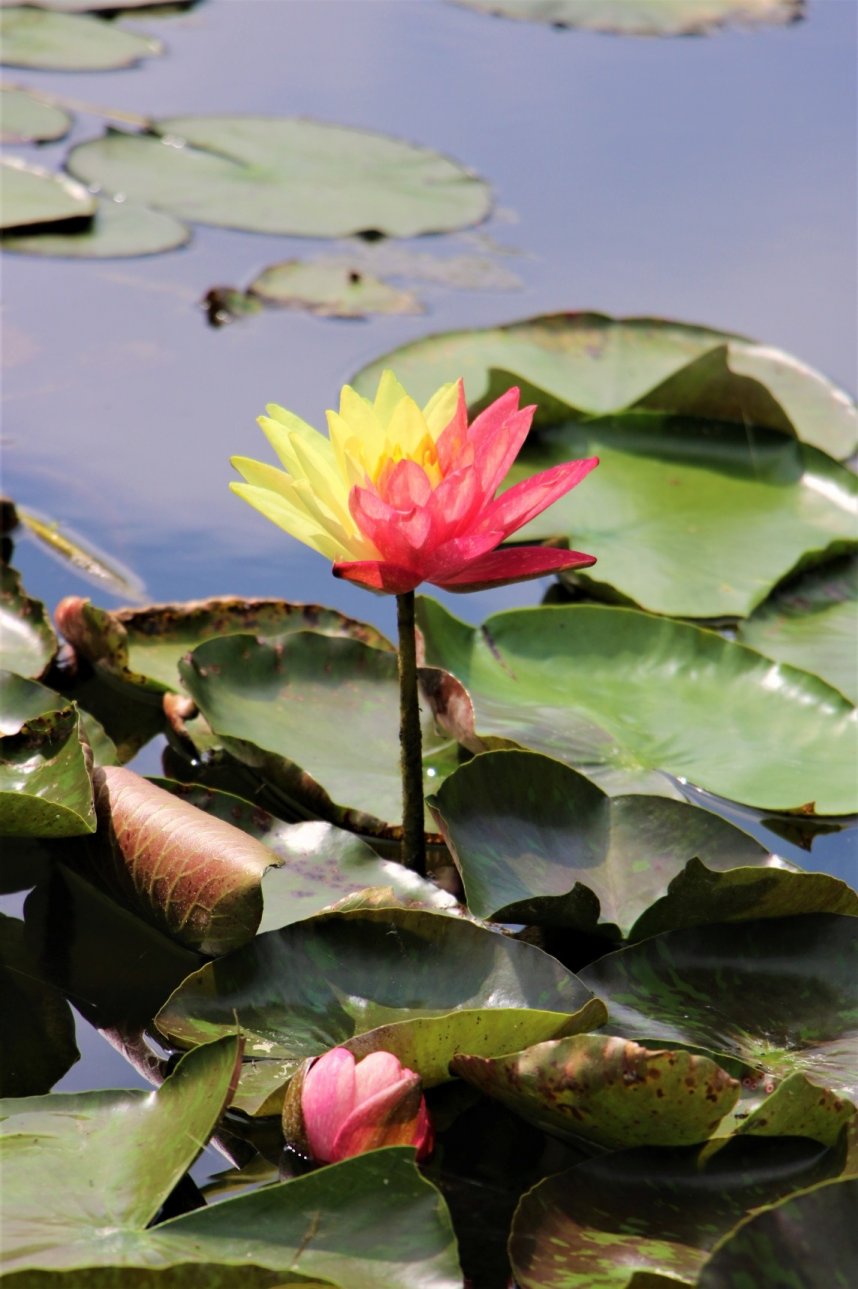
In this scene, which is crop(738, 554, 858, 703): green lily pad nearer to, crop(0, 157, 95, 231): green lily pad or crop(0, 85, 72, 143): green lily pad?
crop(0, 157, 95, 231): green lily pad

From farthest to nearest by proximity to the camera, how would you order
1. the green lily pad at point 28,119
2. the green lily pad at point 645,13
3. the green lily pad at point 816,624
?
the green lily pad at point 645,13
the green lily pad at point 28,119
the green lily pad at point 816,624

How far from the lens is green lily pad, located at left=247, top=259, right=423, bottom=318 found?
2.69 metres

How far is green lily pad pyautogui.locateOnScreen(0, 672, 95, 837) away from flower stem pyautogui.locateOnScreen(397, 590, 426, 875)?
30 cm

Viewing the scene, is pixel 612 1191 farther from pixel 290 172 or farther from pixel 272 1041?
pixel 290 172

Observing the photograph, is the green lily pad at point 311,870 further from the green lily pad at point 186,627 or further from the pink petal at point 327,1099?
the green lily pad at point 186,627

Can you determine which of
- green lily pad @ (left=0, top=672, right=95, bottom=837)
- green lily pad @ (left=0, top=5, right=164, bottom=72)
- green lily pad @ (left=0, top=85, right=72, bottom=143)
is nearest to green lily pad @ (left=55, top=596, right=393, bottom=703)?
green lily pad @ (left=0, top=672, right=95, bottom=837)

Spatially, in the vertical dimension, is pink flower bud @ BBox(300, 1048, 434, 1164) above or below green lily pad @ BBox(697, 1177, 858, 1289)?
below

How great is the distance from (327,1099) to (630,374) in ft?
5.51

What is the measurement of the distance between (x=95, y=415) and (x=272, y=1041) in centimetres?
143

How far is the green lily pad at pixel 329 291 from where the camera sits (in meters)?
2.69

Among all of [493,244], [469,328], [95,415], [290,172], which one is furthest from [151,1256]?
[290,172]

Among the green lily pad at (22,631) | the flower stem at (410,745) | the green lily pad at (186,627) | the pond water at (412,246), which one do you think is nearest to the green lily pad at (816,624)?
the pond water at (412,246)

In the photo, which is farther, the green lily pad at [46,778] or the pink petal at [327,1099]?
the green lily pad at [46,778]

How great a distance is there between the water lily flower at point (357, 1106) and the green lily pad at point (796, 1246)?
25 cm
